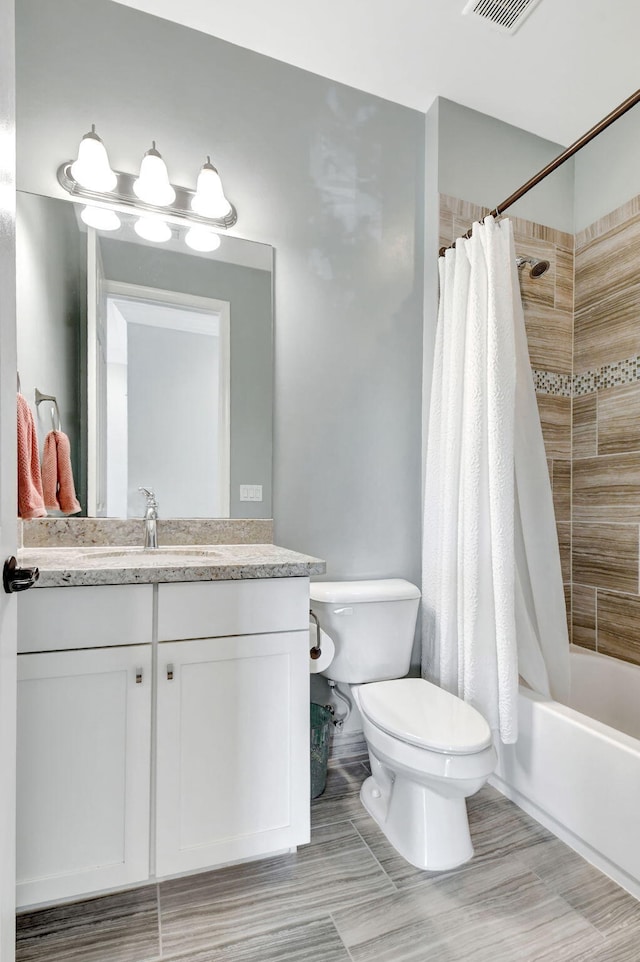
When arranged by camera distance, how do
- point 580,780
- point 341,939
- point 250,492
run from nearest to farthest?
point 341,939, point 580,780, point 250,492

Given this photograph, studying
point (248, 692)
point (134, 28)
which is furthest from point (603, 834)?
point (134, 28)

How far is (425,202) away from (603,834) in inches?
94.6

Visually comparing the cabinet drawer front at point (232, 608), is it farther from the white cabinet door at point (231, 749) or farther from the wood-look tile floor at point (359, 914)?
the wood-look tile floor at point (359, 914)

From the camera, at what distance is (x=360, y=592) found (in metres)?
1.83

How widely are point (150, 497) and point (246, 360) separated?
0.63 m

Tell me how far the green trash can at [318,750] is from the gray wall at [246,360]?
30.6 inches

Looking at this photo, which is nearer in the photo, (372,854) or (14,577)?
(14,577)

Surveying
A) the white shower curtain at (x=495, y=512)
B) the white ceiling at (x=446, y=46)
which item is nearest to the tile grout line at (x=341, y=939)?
the white shower curtain at (x=495, y=512)

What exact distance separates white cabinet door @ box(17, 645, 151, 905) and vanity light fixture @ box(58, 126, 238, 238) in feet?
4.78

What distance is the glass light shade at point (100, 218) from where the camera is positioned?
5.72 feet

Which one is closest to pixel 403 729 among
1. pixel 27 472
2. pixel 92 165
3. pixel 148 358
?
pixel 27 472

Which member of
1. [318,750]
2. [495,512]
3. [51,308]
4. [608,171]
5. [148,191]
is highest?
A: [608,171]

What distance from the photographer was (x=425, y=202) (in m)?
2.27

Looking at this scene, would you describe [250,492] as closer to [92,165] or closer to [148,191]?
[148,191]
